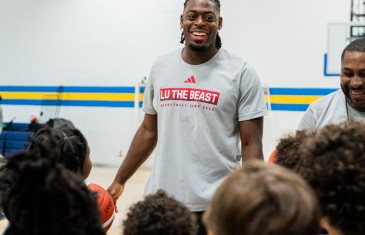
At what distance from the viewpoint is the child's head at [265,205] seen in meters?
0.86

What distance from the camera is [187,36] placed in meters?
2.11

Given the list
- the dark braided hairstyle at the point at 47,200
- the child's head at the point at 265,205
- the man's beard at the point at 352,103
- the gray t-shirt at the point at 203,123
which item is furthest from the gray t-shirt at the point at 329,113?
the dark braided hairstyle at the point at 47,200

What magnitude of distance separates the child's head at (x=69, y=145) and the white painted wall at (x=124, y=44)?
5608 mm

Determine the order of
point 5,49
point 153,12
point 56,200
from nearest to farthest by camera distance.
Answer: point 56,200 < point 153,12 < point 5,49

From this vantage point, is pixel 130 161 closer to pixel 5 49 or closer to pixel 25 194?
pixel 25 194

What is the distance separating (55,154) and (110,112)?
730 cm

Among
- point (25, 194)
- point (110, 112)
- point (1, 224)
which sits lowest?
point (1, 224)

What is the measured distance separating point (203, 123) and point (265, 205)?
3.84ft

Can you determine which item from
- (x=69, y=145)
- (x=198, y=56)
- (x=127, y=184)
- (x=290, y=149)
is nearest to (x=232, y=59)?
(x=198, y=56)

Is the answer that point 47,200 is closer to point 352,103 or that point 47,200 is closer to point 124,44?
point 352,103

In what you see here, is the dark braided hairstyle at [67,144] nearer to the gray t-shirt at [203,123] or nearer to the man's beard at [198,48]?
the gray t-shirt at [203,123]


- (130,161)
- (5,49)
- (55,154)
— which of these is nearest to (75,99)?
(5,49)

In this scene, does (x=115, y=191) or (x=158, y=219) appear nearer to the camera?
(x=158, y=219)

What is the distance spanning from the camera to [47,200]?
2.98 ft
